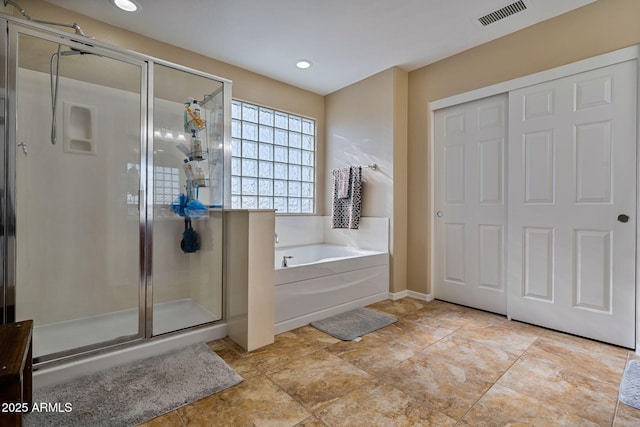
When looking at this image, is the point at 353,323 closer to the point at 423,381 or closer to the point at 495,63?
the point at 423,381

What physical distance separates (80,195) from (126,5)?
146cm

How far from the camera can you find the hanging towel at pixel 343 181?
352cm

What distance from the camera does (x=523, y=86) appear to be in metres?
2.54

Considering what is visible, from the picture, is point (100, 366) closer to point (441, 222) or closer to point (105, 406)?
point (105, 406)

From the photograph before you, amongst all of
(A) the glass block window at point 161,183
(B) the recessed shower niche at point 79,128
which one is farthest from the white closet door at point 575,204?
(B) the recessed shower niche at point 79,128

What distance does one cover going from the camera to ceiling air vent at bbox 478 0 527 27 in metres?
2.24

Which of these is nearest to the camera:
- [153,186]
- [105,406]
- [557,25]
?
[105,406]

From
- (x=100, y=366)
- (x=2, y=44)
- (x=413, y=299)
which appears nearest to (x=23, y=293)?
(x=100, y=366)

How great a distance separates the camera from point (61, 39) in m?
1.83

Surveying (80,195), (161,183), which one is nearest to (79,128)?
(80,195)

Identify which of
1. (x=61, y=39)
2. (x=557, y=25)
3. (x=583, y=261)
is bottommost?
(x=583, y=261)

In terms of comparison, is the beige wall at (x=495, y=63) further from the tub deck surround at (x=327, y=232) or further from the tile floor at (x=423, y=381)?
the tile floor at (x=423, y=381)

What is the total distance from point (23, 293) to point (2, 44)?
1.46 m

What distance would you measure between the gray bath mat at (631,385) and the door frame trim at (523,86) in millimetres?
311
